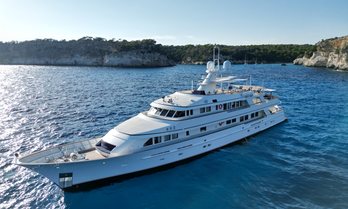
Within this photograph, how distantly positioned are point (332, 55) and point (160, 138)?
438 feet

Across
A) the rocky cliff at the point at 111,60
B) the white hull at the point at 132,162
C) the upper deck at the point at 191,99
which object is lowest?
the white hull at the point at 132,162

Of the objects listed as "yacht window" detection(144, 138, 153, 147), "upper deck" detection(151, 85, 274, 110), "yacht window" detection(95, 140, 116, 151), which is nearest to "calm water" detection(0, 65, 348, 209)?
"yacht window" detection(144, 138, 153, 147)

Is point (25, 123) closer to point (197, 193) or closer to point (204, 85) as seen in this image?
point (204, 85)

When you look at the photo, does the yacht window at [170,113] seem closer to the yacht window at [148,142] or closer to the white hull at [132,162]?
the white hull at [132,162]

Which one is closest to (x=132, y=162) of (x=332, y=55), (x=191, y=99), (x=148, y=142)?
(x=148, y=142)

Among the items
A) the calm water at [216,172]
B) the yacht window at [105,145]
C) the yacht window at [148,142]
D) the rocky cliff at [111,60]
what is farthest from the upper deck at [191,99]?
the rocky cliff at [111,60]

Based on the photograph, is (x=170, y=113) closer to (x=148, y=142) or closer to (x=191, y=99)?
(x=191, y=99)

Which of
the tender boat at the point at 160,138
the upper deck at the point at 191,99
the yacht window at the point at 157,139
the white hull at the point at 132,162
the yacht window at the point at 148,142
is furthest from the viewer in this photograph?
the upper deck at the point at 191,99

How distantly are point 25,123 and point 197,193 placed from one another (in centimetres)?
2455

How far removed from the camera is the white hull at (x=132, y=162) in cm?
1905

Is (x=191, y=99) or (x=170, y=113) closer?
(x=170, y=113)

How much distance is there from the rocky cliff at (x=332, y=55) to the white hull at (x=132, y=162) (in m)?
113

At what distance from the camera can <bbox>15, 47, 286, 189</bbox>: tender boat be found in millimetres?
19438

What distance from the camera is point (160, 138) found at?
2222 centimetres
